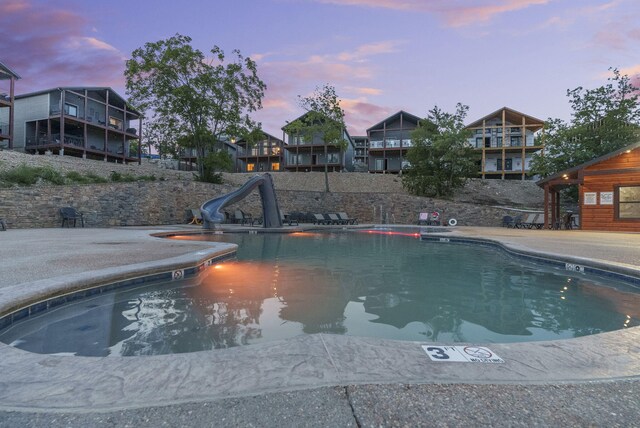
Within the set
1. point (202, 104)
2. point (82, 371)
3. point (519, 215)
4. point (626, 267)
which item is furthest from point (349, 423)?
point (202, 104)

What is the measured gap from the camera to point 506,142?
35.3 m

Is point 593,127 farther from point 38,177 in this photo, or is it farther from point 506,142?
point 38,177

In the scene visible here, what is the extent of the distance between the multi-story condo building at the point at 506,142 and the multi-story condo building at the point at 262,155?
868 inches

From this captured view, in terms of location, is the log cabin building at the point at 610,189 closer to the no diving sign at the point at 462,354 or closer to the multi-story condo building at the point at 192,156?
the no diving sign at the point at 462,354

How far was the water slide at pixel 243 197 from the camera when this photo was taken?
15.3 meters

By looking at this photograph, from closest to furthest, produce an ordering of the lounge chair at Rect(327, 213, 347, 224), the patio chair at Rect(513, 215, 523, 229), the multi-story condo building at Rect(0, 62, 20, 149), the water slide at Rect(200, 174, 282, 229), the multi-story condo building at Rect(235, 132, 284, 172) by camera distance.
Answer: the water slide at Rect(200, 174, 282, 229) → the patio chair at Rect(513, 215, 523, 229) → the lounge chair at Rect(327, 213, 347, 224) → the multi-story condo building at Rect(0, 62, 20, 149) → the multi-story condo building at Rect(235, 132, 284, 172)

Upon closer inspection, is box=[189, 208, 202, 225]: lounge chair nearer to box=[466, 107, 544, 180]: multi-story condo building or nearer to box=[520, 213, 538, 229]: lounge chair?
box=[520, 213, 538, 229]: lounge chair

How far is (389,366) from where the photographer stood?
2170mm

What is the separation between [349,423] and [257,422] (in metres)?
0.43

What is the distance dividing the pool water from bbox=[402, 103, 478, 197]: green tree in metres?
20.4

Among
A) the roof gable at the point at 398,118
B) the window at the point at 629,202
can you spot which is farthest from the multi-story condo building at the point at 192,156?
the window at the point at 629,202

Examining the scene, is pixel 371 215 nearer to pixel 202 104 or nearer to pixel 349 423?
pixel 202 104

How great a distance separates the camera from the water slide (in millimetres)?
15320

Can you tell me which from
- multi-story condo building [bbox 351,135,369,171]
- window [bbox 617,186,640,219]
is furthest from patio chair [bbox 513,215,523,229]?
multi-story condo building [bbox 351,135,369,171]
